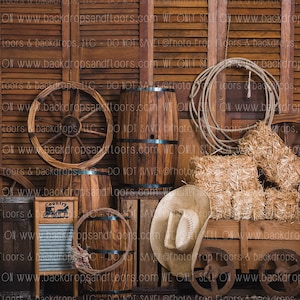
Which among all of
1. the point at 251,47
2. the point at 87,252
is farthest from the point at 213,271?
the point at 251,47

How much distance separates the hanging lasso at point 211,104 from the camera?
5.25m

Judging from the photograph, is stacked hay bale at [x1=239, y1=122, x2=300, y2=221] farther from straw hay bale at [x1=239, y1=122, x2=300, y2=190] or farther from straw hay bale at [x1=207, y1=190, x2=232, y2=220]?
straw hay bale at [x1=207, y1=190, x2=232, y2=220]

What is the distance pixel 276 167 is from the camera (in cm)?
483

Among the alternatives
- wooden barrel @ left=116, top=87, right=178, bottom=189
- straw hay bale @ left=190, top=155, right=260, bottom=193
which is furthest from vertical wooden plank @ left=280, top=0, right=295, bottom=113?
wooden barrel @ left=116, top=87, right=178, bottom=189

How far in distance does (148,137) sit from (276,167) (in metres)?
1.00

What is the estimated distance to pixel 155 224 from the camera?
4.79 metres

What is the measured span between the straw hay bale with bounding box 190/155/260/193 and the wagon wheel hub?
1076 mm

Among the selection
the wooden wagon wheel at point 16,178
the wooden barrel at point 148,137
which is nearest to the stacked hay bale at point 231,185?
the wooden barrel at point 148,137

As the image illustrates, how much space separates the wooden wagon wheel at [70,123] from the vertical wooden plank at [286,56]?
1469 mm

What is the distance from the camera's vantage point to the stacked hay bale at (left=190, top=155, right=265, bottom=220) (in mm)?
4668

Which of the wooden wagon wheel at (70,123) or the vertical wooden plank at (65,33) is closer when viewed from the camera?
the wooden wagon wheel at (70,123)

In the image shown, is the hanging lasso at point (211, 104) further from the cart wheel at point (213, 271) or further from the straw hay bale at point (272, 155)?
the cart wheel at point (213, 271)

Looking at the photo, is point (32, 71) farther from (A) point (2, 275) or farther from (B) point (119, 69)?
(A) point (2, 275)

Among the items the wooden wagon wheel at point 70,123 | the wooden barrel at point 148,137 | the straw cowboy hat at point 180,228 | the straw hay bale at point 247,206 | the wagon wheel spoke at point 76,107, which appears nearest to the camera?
the straw cowboy hat at point 180,228
